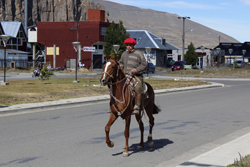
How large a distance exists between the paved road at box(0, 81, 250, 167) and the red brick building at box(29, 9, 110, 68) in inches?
2315

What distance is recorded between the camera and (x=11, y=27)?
281 feet

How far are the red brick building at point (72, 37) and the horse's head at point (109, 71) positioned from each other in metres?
66.6

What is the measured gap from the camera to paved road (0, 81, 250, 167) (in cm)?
775

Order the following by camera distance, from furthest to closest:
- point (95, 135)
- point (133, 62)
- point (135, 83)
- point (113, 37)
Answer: point (113, 37), point (95, 135), point (133, 62), point (135, 83)

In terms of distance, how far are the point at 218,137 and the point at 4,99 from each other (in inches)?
460

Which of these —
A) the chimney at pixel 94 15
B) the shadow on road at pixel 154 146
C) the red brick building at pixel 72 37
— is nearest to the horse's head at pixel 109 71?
the shadow on road at pixel 154 146

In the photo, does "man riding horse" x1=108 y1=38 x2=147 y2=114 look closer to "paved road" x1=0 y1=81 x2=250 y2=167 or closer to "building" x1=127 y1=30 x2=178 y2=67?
"paved road" x1=0 y1=81 x2=250 y2=167

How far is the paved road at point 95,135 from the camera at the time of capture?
7754mm

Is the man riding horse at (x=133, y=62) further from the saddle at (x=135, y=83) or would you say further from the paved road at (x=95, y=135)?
the paved road at (x=95, y=135)

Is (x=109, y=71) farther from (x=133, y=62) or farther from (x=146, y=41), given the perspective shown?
(x=146, y=41)

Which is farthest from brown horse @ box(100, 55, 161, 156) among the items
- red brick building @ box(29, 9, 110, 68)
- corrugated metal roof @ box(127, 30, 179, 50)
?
corrugated metal roof @ box(127, 30, 179, 50)

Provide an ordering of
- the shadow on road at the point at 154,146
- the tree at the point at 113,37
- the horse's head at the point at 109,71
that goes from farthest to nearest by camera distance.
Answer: the tree at the point at 113,37 < the shadow on road at the point at 154,146 < the horse's head at the point at 109,71

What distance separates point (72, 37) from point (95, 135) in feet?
221

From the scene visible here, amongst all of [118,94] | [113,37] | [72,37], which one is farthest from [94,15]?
[118,94]
